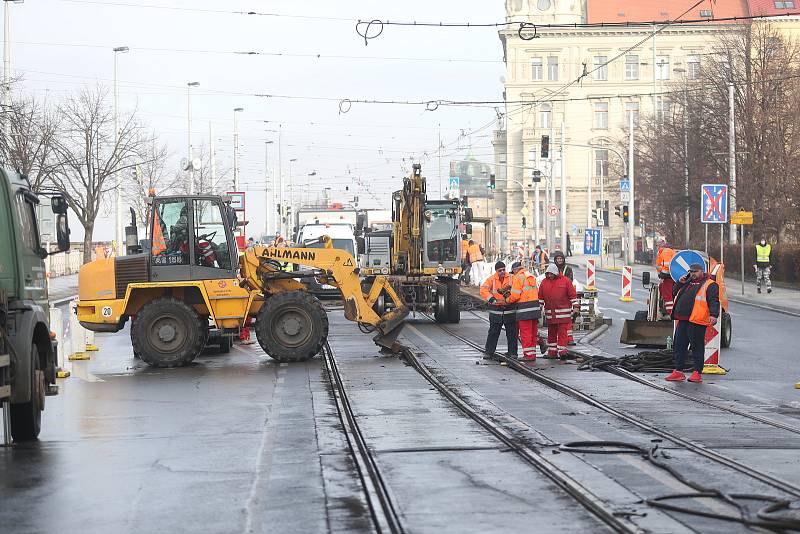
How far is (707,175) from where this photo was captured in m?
66.9

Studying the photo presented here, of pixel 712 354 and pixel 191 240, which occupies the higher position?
pixel 191 240

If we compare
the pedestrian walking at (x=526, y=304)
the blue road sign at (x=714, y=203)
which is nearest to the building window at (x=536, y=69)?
the blue road sign at (x=714, y=203)

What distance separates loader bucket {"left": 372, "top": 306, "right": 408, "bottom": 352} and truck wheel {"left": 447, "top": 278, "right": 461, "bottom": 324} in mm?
8865

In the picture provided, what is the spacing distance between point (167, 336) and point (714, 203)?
24.5 metres

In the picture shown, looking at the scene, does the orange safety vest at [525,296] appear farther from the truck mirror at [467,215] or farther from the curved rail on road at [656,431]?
the truck mirror at [467,215]

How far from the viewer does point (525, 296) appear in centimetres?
2197

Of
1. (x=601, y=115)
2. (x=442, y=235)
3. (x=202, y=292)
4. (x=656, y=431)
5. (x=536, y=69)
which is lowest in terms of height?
(x=656, y=431)

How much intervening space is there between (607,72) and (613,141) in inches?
A: 248

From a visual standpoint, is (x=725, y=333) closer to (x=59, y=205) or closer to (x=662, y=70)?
(x=59, y=205)

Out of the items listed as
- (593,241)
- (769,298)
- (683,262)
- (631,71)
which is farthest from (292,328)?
(631,71)

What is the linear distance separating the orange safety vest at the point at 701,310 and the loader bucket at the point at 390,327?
582 cm

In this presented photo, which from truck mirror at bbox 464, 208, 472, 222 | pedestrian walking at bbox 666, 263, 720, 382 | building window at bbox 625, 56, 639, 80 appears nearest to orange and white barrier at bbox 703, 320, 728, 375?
pedestrian walking at bbox 666, 263, 720, 382

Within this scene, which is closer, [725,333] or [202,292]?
[202,292]

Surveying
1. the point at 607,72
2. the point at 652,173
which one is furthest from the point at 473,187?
the point at 652,173
